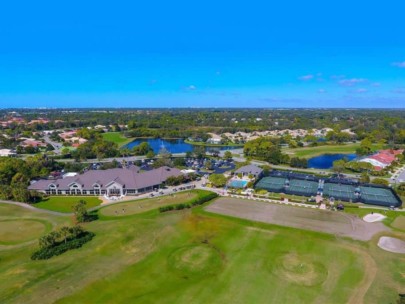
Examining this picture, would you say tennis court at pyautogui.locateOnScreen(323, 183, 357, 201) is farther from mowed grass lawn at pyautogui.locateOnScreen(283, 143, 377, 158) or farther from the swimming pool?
mowed grass lawn at pyautogui.locateOnScreen(283, 143, 377, 158)

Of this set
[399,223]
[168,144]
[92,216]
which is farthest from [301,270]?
[168,144]

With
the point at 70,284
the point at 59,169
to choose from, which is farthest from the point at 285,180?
the point at 59,169

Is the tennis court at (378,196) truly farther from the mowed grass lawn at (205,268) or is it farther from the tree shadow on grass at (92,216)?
Answer: the tree shadow on grass at (92,216)

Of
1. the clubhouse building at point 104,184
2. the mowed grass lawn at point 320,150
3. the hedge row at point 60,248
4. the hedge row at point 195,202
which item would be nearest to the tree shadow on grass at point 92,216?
the hedge row at point 60,248

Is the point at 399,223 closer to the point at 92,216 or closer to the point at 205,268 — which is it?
the point at 205,268

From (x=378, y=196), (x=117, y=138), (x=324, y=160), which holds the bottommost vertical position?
(x=324, y=160)

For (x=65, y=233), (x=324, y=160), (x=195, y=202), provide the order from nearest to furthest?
1. (x=65, y=233)
2. (x=195, y=202)
3. (x=324, y=160)
